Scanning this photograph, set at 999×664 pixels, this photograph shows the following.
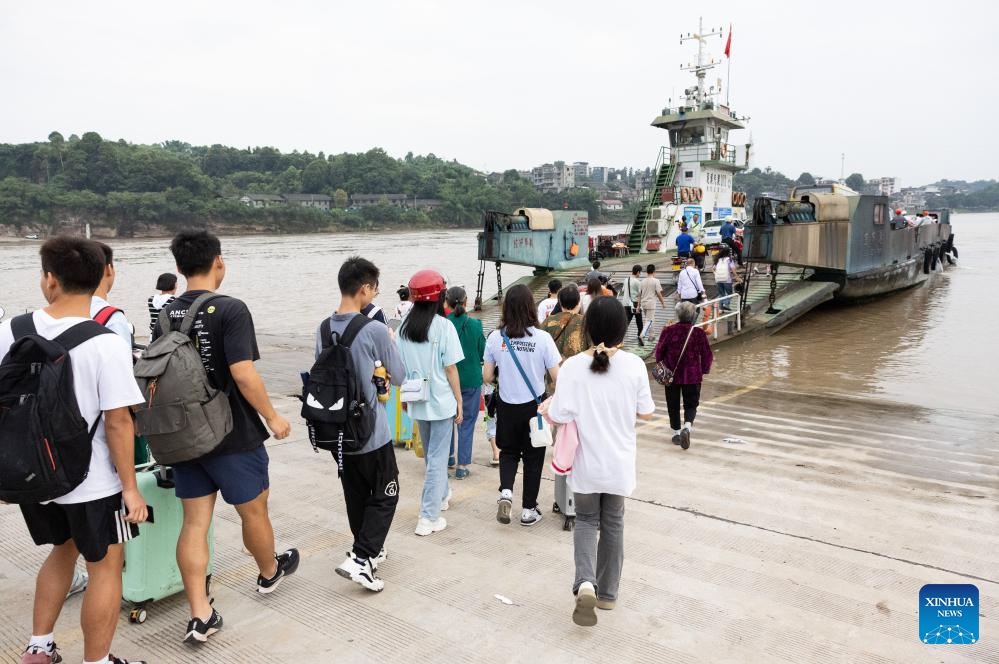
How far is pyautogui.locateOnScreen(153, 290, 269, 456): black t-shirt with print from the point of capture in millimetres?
2900

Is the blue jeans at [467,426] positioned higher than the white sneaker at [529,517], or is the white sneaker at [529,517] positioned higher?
the blue jeans at [467,426]

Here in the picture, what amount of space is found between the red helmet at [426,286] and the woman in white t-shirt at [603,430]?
4.02ft

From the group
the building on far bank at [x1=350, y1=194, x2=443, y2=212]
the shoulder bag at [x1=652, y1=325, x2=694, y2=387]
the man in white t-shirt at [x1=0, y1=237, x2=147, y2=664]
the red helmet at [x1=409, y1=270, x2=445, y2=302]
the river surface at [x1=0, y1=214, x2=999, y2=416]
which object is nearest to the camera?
the man in white t-shirt at [x1=0, y1=237, x2=147, y2=664]

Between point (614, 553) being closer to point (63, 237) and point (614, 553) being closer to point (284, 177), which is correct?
point (63, 237)

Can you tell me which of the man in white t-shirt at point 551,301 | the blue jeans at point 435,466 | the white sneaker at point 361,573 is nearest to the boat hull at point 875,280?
the man in white t-shirt at point 551,301

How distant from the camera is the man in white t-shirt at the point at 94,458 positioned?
249cm

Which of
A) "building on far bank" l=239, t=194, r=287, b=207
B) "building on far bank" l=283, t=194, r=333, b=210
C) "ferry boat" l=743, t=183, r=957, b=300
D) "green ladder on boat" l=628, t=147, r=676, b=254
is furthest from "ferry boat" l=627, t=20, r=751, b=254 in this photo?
"building on far bank" l=283, t=194, r=333, b=210

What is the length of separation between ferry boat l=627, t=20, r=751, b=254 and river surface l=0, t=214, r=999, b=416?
699cm

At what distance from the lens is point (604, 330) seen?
3193 mm

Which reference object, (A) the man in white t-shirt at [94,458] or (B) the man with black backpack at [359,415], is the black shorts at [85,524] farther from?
(B) the man with black backpack at [359,415]

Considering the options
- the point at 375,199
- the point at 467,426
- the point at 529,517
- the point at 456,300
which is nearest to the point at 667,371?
the point at 467,426

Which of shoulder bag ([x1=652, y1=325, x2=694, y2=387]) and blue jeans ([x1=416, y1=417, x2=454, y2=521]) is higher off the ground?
shoulder bag ([x1=652, y1=325, x2=694, y2=387])

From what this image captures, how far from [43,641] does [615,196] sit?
131661 millimetres

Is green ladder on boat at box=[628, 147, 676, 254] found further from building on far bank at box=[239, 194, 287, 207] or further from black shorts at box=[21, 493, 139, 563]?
building on far bank at box=[239, 194, 287, 207]
